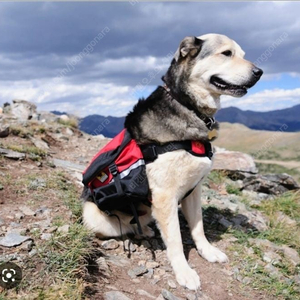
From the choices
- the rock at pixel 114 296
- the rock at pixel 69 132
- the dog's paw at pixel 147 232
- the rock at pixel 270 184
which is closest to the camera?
the rock at pixel 114 296

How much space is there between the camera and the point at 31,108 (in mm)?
14656

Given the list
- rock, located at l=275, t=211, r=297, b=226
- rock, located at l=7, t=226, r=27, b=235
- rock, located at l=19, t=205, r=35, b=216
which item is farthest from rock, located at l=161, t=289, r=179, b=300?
rock, located at l=275, t=211, r=297, b=226

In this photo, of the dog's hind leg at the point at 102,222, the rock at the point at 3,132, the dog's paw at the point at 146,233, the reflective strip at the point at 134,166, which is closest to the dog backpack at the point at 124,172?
the reflective strip at the point at 134,166

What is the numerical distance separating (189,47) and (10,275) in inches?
116

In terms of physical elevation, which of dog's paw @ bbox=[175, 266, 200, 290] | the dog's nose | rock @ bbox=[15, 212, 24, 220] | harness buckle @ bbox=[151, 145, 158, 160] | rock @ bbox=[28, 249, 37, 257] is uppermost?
the dog's nose

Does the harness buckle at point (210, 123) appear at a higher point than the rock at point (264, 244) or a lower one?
higher

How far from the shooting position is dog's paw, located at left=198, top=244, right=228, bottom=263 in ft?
13.3

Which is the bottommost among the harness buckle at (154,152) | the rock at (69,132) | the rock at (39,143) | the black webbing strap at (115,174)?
the rock at (69,132)

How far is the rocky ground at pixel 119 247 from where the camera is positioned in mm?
2982

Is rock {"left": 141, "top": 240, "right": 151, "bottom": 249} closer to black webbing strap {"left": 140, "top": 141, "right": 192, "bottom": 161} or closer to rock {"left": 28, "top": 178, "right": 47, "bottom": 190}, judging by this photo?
black webbing strap {"left": 140, "top": 141, "right": 192, "bottom": 161}

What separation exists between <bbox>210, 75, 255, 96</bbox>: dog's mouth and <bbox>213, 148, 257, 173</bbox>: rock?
4.50m

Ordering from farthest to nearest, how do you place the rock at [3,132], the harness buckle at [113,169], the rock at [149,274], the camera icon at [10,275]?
the rock at [3,132] < the harness buckle at [113,169] < the rock at [149,274] < the camera icon at [10,275]

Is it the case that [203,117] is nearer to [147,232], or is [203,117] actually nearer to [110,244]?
[147,232]

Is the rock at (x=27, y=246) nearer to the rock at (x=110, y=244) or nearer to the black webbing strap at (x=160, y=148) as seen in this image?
the rock at (x=110, y=244)
